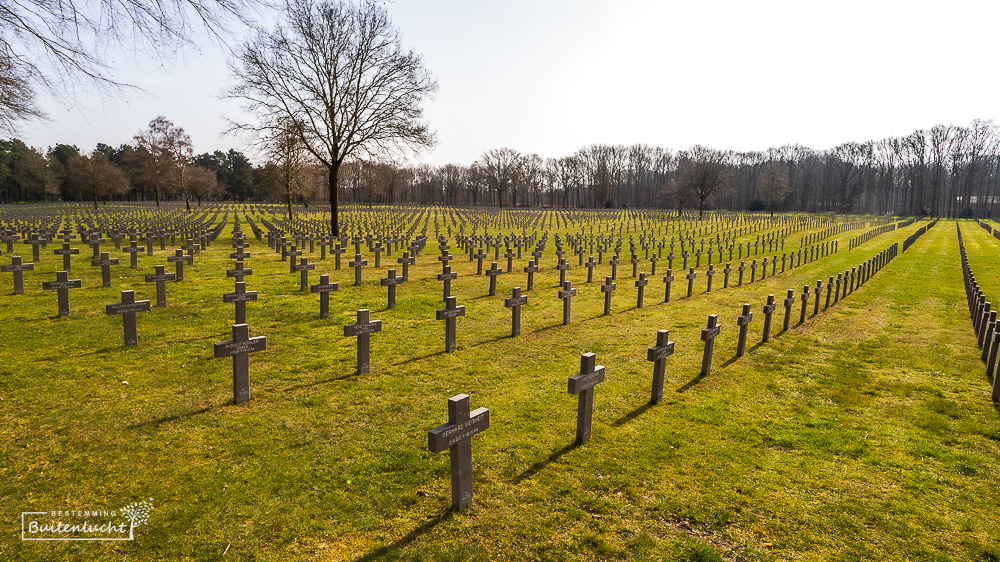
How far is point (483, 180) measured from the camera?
110 m

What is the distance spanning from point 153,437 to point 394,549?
10.5ft

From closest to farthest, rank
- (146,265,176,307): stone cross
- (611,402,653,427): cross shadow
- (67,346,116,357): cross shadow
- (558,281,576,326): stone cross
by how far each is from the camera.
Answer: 1. (611,402,653,427): cross shadow
2. (67,346,116,357): cross shadow
3. (146,265,176,307): stone cross
4. (558,281,576,326): stone cross

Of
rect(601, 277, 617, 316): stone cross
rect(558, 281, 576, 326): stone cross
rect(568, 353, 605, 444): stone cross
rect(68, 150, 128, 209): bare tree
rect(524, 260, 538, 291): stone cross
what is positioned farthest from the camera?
rect(68, 150, 128, 209): bare tree

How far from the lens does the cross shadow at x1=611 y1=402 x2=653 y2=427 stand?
19.3 feet

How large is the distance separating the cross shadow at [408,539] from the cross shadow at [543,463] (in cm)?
81

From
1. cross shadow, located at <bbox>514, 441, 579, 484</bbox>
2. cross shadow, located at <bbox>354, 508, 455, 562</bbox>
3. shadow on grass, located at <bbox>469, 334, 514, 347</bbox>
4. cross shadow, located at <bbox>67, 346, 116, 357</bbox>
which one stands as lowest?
cross shadow, located at <bbox>354, 508, 455, 562</bbox>

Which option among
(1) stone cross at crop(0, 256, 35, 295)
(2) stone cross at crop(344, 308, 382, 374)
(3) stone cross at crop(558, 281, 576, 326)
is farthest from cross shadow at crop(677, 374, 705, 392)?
(1) stone cross at crop(0, 256, 35, 295)

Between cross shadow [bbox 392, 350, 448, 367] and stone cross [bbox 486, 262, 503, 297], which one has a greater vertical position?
stone cross [bbox 486, 262, 503, 297]

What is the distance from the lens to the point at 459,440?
3920 mm

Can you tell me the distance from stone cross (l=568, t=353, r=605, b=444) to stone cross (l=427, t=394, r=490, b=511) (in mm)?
1410

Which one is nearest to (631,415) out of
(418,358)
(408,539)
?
(408,539)

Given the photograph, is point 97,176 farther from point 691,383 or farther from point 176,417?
point 691,383

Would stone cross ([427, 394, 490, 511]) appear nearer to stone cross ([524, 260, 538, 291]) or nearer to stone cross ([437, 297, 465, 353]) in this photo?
stone cross ([437, 297, 465, 353])

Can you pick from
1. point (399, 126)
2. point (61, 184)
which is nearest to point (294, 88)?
point (399, 126)
